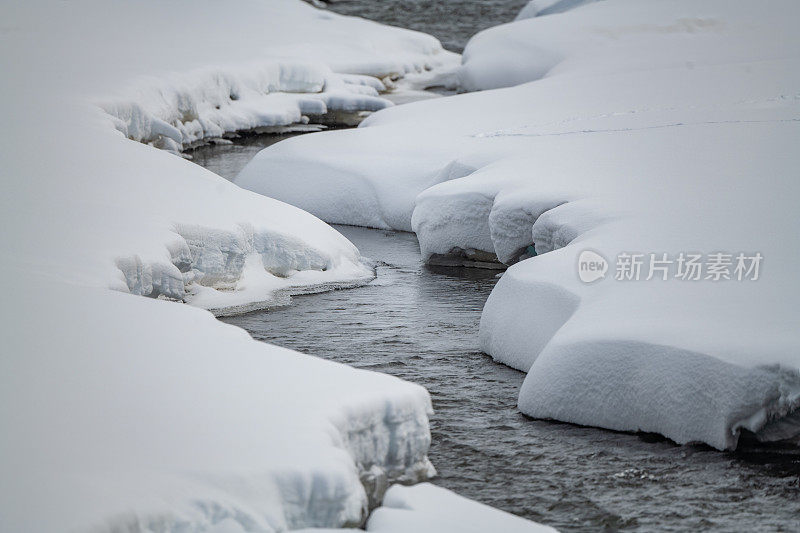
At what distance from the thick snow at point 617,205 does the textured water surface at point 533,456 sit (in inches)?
6.7

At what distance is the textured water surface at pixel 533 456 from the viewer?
17.1 feet

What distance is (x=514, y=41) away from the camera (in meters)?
20.5

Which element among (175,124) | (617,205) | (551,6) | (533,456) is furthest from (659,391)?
(551,6)

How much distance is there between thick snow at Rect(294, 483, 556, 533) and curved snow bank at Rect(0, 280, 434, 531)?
131 mm

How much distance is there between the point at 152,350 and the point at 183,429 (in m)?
0.94

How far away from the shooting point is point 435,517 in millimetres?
4371

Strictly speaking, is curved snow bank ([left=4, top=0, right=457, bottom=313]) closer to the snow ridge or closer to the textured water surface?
the snow ridge

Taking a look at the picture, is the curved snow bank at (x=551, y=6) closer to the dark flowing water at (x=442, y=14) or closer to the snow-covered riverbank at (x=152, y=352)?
the dark flowing water at (x=442, y=14)

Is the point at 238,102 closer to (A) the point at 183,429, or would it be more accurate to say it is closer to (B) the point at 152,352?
(B) the point at 152,352

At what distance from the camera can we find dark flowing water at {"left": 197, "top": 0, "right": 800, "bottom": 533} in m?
5.22

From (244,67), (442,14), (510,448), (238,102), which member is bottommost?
(510,448)

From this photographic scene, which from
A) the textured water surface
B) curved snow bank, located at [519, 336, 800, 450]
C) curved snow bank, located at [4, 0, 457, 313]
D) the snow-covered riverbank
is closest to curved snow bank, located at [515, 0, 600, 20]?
curved snow bank, located at [4, 0, 457, 313]

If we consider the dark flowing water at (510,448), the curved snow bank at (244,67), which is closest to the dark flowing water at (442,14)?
the curved snow bank at (244,67)

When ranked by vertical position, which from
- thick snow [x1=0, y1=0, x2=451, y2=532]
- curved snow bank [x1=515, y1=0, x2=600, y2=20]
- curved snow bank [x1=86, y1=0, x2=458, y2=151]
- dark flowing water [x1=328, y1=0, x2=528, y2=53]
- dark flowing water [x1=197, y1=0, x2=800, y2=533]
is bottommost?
dark flowing water [x1=197, y1=0, x2=800, y2=533]
